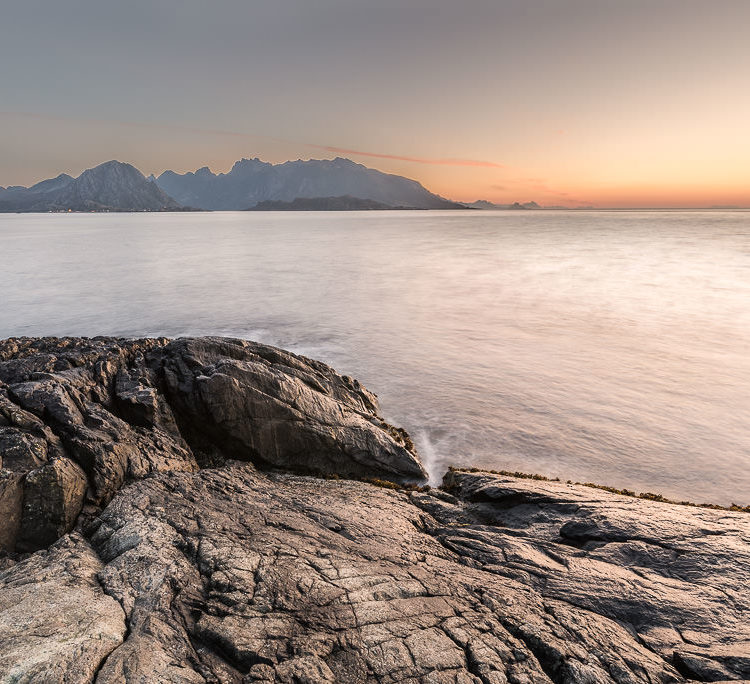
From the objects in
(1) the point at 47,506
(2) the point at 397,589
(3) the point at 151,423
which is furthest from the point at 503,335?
(1) the point at 47,506

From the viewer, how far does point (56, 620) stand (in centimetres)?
683

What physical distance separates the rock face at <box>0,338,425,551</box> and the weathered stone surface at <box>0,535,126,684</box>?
1.78 metres

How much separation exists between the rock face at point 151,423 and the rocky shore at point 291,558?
0.06 meters

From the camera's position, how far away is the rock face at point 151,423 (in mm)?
9945

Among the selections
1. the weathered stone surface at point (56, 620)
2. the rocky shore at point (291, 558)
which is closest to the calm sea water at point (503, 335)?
the rocky shore at point (291, 558)

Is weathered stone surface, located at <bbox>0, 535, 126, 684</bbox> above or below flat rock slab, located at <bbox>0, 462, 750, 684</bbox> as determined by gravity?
above

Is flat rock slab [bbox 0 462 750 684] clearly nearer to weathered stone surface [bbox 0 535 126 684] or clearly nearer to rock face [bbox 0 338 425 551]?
weathered stone surface [bbox 0 535 126 684]

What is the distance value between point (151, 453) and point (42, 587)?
5144 millimetres

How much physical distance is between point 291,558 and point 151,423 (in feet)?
24.7

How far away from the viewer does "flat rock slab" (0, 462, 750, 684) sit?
6.69m

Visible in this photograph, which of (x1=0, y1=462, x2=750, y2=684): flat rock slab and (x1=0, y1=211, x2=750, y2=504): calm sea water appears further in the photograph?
(x1=0, y1=211, x2=750, y2=504): calm sea water

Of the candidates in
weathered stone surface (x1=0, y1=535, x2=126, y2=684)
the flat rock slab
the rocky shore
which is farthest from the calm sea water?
weathered stone surface (x1=0, y1=535, x2=126, y2=684)

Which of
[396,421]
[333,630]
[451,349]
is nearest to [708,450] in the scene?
[396,421]

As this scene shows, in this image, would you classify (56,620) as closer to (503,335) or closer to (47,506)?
(47,506)
